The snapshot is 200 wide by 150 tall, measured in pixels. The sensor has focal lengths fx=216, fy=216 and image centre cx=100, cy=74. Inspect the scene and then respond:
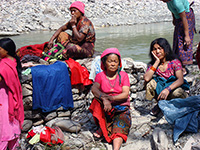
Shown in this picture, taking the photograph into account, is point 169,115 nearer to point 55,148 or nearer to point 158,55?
point 158,55

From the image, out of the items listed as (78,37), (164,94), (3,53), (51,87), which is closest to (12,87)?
(3,53)

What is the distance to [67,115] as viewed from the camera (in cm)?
340

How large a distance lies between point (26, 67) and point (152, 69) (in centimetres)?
197

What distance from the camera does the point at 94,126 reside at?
3.14 metres

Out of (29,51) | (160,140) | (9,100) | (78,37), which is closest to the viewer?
(160,140)

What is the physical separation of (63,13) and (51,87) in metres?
15.8

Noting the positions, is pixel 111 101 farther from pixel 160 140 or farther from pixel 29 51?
pixel 29 51

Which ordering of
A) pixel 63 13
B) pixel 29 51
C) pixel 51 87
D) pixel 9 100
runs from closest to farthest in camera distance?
pixel 9 100
pixel 51 87
pixel 29 51
pixel 63 13

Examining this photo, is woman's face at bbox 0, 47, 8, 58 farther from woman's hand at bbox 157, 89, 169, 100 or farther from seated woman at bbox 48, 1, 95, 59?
woman's hand at bbox 157, 89, 169, 100

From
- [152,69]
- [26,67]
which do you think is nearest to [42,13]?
[26,67]

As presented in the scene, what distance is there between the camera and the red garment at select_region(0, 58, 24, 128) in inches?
98.7

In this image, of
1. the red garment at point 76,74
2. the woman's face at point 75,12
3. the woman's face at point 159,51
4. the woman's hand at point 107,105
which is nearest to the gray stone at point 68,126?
the woman's hand at point 107,105

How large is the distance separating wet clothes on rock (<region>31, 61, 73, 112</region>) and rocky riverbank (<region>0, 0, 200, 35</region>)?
35.3 ft

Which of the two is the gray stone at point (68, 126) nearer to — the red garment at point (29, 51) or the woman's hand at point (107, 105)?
the woman's hand at point (107, 105)
